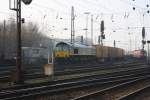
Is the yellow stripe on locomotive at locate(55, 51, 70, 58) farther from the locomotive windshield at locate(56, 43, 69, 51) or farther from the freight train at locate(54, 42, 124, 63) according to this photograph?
the locomotive windshield at locate(56, 43, 69, 51)

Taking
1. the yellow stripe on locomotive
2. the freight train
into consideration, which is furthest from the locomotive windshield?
the yellow stripe on locomotive

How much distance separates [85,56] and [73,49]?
362 centimetres

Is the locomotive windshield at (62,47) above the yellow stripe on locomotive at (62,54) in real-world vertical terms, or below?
above

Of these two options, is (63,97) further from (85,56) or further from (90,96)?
(85,56)

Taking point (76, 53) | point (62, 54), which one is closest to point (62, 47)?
point (62, 54)

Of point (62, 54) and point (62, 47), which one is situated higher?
point (62, 47)

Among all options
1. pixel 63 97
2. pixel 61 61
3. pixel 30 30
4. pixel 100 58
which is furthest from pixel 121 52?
pixel 63 97

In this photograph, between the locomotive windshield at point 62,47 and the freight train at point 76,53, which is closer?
the freight train at point 76,53

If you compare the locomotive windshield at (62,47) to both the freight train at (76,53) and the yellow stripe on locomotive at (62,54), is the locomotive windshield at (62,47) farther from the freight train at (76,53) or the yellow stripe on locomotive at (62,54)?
the yellow stripe on locomotive at (62,54)

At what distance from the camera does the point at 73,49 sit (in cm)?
4675

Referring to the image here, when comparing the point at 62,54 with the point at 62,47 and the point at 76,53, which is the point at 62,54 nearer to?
the point at 62,47

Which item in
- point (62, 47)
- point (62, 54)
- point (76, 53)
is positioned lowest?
point (62, 54)

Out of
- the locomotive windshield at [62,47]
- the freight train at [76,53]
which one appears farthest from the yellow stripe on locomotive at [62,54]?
the locomotive windshield at [62,47]

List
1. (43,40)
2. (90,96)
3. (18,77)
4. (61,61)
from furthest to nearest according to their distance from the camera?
(43,40) < (61,61) < (18,77) < (90,96)
